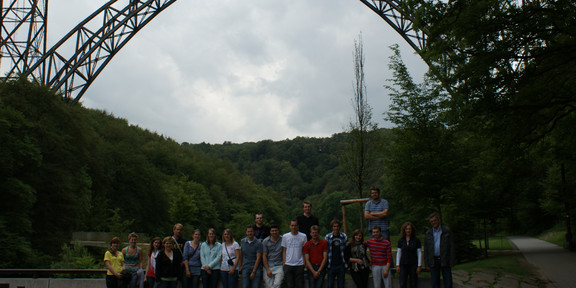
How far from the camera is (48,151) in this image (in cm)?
3011

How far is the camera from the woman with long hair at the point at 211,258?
10.0 meters

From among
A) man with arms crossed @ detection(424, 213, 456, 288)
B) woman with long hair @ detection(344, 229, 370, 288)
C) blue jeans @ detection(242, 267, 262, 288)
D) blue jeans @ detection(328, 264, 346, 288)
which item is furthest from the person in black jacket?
man with arms crossed @ detection(424, 213, 456, 288)

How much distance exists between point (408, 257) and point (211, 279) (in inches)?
156

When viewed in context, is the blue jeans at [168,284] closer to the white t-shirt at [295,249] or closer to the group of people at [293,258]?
the group of people at [293,258]

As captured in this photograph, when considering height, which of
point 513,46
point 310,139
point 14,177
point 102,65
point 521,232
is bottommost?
point 521,232

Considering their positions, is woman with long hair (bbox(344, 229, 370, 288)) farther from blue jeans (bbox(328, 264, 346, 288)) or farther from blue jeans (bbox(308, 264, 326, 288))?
blue jeans (bbox(308, 264, 326, 288))

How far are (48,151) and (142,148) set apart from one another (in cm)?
4765

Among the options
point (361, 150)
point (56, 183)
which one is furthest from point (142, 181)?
point (361, 150)

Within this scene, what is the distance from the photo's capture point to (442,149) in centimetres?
1611

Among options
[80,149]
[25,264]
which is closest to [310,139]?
[80,149]

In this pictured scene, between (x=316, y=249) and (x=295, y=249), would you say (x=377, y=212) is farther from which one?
(x=295, y=249)

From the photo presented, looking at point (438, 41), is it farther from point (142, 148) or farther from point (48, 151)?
point (142, 148)

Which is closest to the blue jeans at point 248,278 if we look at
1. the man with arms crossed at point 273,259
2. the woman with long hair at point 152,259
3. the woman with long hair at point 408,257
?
the man with arms crossed at point 273,259

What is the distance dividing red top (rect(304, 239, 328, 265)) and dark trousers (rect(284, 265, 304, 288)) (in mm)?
313
